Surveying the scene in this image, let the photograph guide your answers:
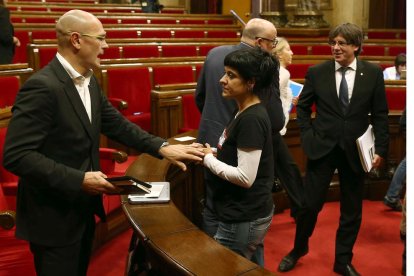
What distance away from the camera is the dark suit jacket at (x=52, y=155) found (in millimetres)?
1627

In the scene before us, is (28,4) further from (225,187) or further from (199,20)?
(225,187)

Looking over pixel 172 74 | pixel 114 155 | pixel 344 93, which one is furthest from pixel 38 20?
pixel 344 93

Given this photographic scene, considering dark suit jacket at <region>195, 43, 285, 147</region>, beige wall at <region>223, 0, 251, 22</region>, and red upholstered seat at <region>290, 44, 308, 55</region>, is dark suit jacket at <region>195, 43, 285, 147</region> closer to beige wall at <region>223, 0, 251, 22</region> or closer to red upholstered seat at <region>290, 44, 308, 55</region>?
red upholstered seat at <region>290, 44, 308, 55</region>

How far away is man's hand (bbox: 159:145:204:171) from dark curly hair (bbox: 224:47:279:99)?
38 cm

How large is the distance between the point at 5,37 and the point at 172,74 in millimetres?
1585

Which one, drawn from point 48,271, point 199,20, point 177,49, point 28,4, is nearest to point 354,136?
point 48,271

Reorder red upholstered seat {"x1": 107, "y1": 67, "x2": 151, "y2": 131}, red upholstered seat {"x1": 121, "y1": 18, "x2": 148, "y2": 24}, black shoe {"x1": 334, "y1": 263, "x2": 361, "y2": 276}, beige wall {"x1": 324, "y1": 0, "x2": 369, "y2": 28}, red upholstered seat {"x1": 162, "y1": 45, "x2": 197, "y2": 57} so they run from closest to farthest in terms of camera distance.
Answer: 1. black shoe {"x1": 334, "y1": 263, "x2": 361, "y2": 276}
2. red upholstered seat {"x1": 107, "y1": 67, "x2": 151, "y2": 131}
3. red upholstered seat {"x1": 162, "y1": 45, "x2": 197, "y2": 57}
4. red upholstered seat {"x1": 121, "y1": 18, "x2": 148, "y2": 24}
5. beige wall {"x1": 324, "y1": 0, "x2": 369, "y2": 28}

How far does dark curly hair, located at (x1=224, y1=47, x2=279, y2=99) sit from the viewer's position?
186 centimetres

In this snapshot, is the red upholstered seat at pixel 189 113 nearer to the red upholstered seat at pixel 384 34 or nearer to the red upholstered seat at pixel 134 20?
the red upholstered seat at pixel 134 20

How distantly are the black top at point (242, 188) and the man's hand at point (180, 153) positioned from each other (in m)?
0.17

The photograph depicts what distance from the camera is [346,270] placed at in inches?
124

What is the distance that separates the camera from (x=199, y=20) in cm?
1057

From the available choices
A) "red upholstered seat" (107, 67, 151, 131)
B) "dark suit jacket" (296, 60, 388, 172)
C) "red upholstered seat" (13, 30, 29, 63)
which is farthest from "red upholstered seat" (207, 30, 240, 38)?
"dark suit jacket" (296, 60, 388, 172)

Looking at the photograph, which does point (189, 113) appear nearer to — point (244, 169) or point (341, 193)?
point (341, 193)
